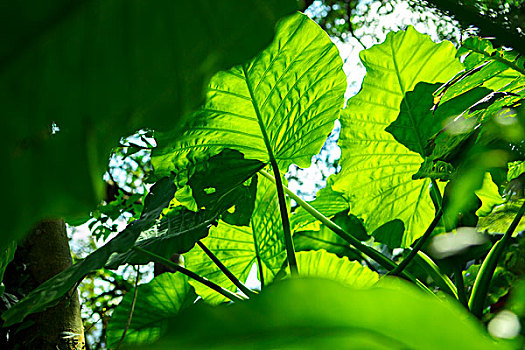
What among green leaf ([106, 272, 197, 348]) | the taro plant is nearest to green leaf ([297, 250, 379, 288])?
the taro plant

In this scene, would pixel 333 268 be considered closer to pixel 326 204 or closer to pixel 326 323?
pixel 326 204

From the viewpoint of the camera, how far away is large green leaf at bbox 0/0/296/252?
0.17 m

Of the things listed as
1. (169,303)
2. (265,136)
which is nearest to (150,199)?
(265,136)

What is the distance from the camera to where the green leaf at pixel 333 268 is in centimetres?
121

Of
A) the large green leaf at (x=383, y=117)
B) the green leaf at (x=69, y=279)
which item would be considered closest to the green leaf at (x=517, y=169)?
the large green leaf at (x=383, y=117)

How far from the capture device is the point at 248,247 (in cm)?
126

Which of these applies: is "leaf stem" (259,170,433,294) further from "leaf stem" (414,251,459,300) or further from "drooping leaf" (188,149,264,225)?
"drooping leaf" (188,149,264,225)

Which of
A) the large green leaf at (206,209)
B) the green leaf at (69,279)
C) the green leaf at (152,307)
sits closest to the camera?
the green leaf at (69,279)

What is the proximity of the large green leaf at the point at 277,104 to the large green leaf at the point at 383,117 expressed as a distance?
0.15 m

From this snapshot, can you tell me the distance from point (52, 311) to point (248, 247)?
53 cm

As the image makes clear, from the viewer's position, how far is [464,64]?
109 cm

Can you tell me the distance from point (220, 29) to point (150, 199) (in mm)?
690

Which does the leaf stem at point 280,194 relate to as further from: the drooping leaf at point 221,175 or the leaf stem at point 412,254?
the leaf stem at point 412,254

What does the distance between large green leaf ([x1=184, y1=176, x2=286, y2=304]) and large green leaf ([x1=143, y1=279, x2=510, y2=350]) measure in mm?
998
